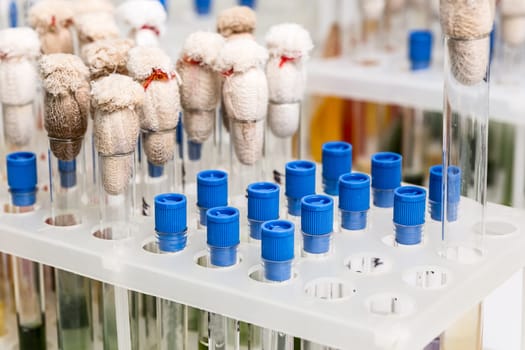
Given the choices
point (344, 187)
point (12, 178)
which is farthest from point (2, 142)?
point (344, 187)

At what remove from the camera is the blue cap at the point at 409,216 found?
3.83ft

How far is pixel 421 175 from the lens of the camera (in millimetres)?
2072

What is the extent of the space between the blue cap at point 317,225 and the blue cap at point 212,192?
11cm

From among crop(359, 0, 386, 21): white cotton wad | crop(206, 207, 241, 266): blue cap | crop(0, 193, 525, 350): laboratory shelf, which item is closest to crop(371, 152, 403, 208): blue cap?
crop(0, 193, 525, 350): laboratory shelf

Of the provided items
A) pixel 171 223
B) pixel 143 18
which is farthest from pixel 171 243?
pixel 143 18

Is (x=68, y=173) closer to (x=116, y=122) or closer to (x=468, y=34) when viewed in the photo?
(x=116, y=122)

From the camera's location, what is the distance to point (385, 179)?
127 centimetres

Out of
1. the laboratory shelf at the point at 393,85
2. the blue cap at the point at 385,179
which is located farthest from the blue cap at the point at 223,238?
the laboratory shelf at the point at 393,85

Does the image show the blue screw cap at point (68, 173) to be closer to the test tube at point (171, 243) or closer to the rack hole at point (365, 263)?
the test tube at point (171, 243)

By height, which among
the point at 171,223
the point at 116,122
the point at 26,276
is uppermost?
the point at 116,122

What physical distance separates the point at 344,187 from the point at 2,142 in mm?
487

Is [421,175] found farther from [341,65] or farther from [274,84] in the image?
[274,84]

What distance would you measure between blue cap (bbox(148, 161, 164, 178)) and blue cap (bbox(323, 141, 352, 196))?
200 mm

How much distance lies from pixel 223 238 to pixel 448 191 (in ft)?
0.84
